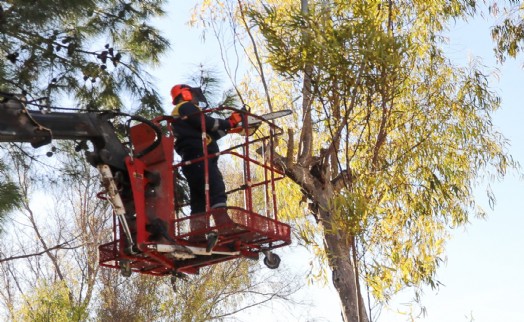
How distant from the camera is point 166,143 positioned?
7605mm

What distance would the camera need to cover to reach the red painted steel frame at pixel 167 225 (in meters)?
7.36

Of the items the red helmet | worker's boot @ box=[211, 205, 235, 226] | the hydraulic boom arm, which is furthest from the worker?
the hydraulic boom arm

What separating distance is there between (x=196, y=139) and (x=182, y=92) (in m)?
0.42

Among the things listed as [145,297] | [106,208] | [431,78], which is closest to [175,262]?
[431,78]

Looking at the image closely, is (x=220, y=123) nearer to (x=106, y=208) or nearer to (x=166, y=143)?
(x=166, y=143)

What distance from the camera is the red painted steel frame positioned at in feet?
24.2

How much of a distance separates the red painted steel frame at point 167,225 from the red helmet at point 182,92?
27 centimetres

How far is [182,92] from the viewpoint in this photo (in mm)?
8266

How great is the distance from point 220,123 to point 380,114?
203 inches

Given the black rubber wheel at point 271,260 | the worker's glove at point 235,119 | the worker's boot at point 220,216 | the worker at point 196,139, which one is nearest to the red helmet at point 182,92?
the worker at point 196,139

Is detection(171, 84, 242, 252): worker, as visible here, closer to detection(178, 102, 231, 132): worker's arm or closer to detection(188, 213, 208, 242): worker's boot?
detection(178, 102, 231, 132): worker's arm

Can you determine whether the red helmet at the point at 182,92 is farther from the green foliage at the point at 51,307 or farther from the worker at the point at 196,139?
the green foliage at the point at 51,307

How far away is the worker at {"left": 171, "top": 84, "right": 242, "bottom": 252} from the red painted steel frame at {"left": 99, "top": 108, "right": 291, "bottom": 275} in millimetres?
134

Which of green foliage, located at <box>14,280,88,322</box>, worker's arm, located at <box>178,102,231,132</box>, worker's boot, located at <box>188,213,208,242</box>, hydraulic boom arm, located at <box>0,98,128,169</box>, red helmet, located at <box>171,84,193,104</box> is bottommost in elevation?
worker's boot, located at <box>188,213,208,242</box>
